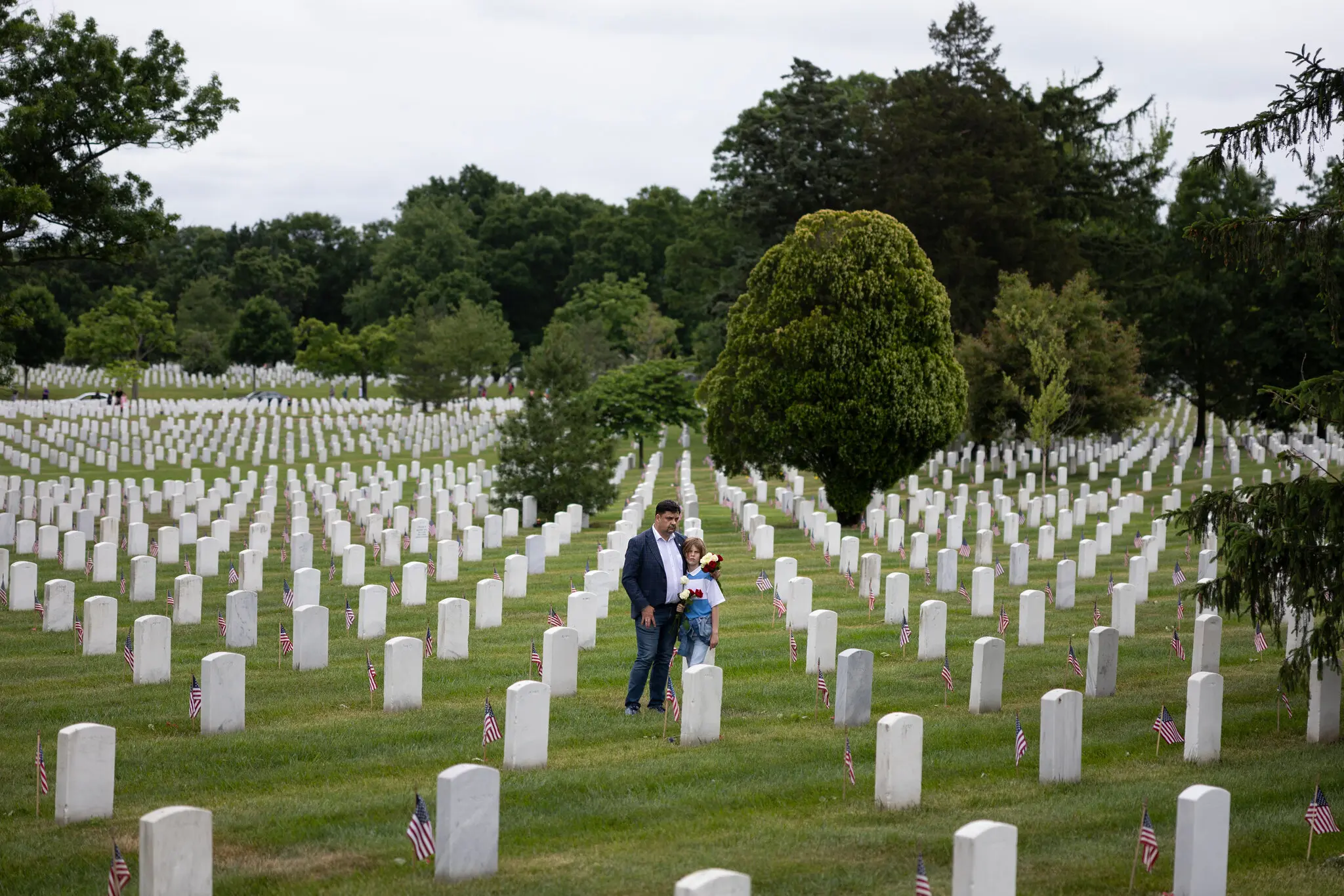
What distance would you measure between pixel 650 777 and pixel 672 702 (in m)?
1.96

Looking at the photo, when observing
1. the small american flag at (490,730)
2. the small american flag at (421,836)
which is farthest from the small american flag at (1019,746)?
the small american flag at (421,836)

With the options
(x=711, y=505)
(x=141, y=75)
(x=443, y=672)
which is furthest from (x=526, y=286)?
(x=443, y=672)

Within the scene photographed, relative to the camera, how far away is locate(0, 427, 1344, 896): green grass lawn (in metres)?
7.30

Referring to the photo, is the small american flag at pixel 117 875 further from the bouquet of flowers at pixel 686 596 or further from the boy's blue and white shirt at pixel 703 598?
the boy's blue and white shirt at pixel 703 598

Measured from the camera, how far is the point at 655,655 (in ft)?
35.9

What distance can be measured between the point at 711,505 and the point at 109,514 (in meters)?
13.7

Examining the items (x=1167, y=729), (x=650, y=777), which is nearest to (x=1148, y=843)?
(x=1167, y=729)

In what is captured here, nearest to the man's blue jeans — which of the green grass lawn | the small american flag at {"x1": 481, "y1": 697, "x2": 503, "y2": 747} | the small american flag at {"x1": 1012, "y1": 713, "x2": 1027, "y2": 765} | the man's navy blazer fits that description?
the man's navy blazer

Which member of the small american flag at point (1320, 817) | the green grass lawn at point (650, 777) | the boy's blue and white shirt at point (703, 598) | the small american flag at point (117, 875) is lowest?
the green grass lawn at point (650, 777)

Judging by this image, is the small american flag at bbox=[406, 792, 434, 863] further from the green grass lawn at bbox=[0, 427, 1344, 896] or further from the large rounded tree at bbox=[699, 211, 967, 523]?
the large rounded tree at bbox=[699, 211, 967, 523]

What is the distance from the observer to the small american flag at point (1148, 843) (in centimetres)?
696

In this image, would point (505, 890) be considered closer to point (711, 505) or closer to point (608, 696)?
point (608, 696)

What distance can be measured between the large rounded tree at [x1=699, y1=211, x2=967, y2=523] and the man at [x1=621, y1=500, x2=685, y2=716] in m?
15.1

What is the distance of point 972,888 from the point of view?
5.99 m
